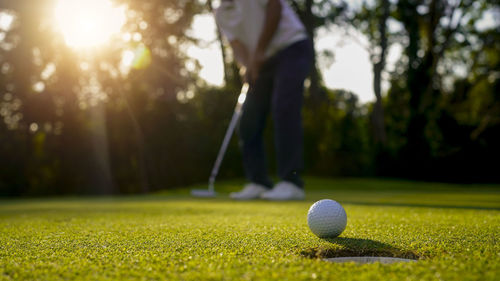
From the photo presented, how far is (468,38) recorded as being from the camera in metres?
21.9

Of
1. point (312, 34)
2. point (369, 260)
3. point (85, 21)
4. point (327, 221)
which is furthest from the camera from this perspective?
point (312, 34)

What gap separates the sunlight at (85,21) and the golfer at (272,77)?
1102 cm

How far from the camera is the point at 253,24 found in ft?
17.7

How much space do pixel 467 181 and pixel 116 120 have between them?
397 inches

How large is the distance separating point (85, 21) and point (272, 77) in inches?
463

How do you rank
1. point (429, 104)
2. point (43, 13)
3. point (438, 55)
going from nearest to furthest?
1. point (429, 104)
2. point (43, 13)
3. point (438, 55)

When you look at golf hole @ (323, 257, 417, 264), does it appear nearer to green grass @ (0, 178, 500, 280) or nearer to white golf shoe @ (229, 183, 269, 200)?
green grass @ (0, 178, 500, 280)

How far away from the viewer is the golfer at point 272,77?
16.6ft

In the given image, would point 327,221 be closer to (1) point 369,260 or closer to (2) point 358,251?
(2) point 358,251

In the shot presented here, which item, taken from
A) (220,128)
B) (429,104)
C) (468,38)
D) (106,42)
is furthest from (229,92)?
(468,38)

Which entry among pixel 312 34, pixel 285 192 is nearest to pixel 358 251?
pixel 285 192

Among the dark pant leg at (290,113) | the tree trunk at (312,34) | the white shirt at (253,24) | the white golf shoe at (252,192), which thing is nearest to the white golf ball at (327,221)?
the dark pant leg at (290,113)

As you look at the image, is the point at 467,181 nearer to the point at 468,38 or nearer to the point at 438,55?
the point at 438,55

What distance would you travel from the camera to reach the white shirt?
5160 mm
